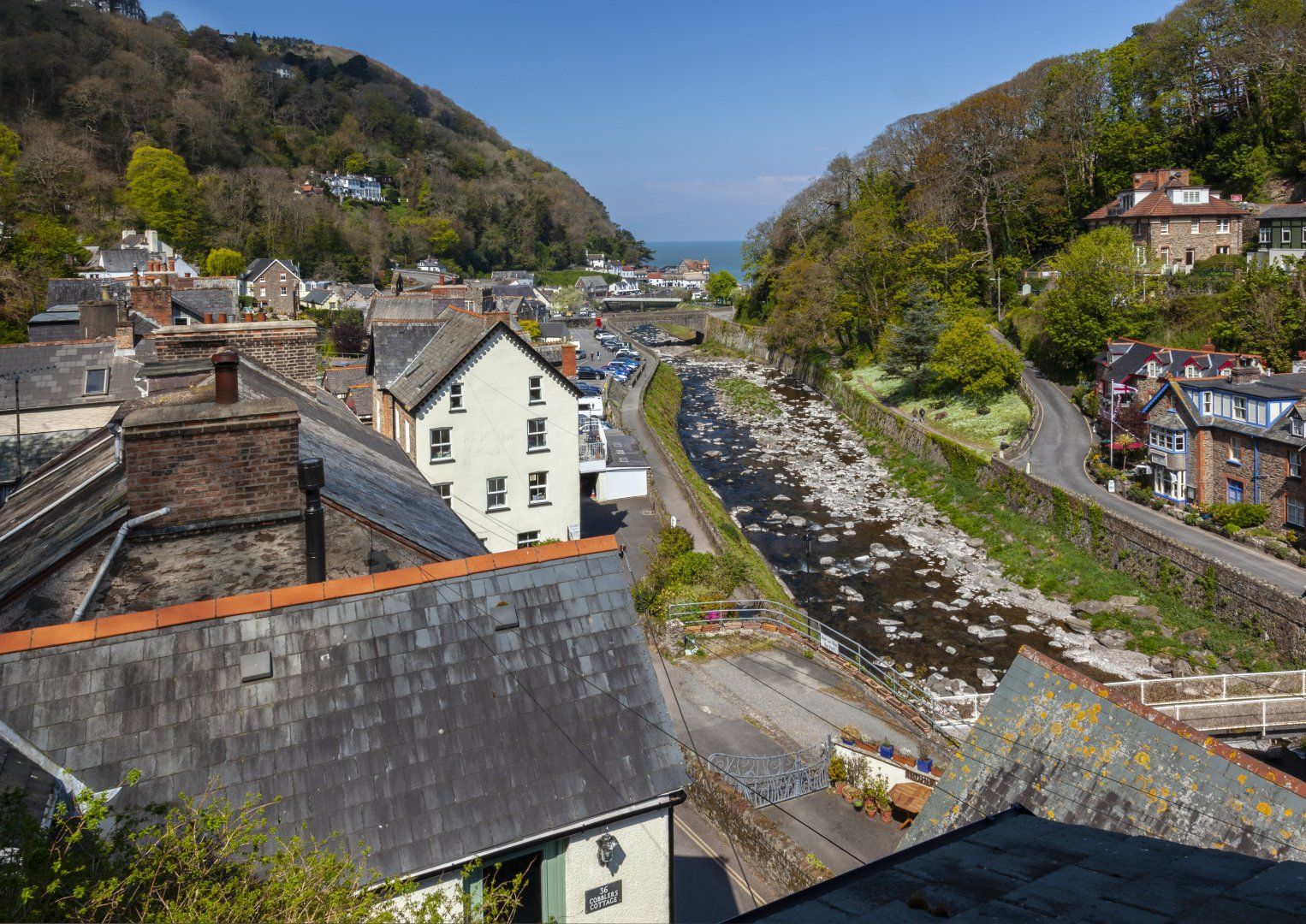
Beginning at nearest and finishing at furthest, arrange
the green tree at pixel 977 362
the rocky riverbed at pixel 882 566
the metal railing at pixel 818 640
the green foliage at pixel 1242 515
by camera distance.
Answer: the metal railing at pixel 818 640 → the rocky riverbed at pixel 882 566 → the green foliage at pixel 1242 515 → the green tree at pixel 977 362

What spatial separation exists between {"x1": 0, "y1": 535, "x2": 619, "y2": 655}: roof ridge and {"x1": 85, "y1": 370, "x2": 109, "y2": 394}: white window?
612 inches

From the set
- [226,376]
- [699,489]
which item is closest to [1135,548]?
[699,489]

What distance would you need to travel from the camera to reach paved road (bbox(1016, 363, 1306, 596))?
25.3 meters

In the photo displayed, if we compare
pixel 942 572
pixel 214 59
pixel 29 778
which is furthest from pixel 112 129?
pixel 29 778

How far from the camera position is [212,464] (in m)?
8.45

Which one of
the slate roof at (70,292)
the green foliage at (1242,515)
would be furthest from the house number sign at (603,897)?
the slate roof at (70,292)

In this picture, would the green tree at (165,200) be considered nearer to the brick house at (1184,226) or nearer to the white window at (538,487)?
the white window at (538,487)

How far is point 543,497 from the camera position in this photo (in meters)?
26.6

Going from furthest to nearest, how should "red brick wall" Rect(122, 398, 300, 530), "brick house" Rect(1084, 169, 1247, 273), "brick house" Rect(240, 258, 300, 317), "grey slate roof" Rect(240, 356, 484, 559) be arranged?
"brick house" Rect(240, 258, 300, 317)
"brick house" Rect(1084, 169, 1247, 273)
"grey slate roof" Rect(240, 356, 484, 559)
"red brick wall" Rect(122, 398, 300, 530)

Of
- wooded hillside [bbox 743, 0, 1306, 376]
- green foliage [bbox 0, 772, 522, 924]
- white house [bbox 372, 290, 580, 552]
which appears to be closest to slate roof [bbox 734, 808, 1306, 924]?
green foliage [bbox 0, 772, 522, 924]

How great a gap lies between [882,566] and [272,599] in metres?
27.1

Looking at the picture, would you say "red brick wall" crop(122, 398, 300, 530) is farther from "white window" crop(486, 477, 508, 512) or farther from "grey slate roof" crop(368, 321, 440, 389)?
"grey slate roof" crop(368, 321, 440, 389)

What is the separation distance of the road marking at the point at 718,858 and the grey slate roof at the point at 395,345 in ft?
58.7

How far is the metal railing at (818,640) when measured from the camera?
60.5 feet
